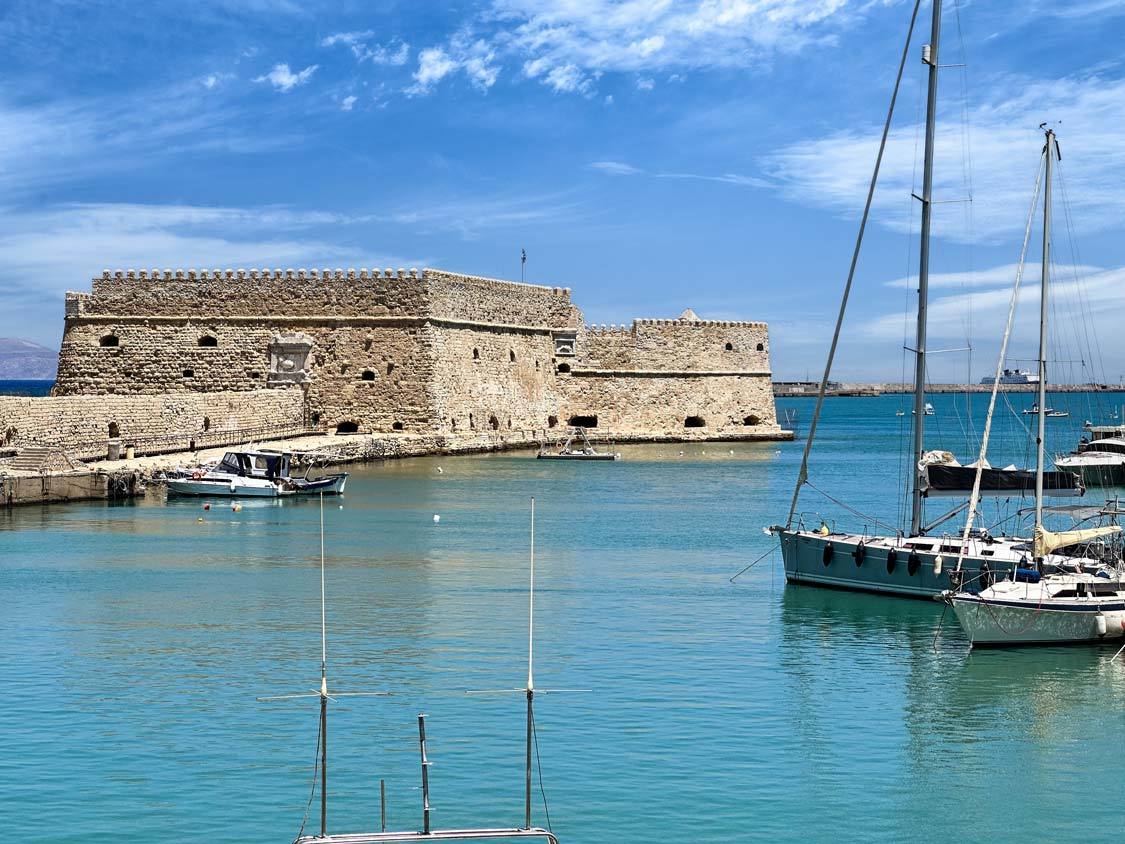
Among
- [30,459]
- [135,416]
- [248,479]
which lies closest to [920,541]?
[248,479]

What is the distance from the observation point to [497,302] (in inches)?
1879

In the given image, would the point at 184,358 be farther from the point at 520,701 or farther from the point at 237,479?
the point at 520,701

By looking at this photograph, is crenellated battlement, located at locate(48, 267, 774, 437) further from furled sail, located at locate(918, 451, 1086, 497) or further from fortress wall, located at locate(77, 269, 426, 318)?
furled sail, located at locate(918, 451, 1086, 497)

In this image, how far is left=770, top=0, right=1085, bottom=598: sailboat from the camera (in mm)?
17875

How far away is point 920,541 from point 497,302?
30383 millimetres

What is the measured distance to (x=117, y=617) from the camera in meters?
17.2

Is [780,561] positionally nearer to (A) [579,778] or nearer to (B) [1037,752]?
(B) [1037,752]

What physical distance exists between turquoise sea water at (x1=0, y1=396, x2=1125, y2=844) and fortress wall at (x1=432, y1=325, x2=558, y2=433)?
2037cm

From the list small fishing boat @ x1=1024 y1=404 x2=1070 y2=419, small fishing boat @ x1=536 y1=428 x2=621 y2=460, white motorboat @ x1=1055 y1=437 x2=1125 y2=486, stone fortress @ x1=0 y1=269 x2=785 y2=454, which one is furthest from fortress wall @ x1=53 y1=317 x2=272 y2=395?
white motorboat @ x1=1055 y1=437 x2=1125 y2=486

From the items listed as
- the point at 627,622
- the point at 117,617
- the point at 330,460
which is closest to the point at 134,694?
the point at 117,617

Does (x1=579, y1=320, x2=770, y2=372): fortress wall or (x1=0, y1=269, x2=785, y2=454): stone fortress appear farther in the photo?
(x1=579, y1=320, x2=770, y2=372): fortress wall

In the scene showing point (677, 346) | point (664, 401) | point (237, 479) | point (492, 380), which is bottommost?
point (237, 479)

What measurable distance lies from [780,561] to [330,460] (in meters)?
19.0

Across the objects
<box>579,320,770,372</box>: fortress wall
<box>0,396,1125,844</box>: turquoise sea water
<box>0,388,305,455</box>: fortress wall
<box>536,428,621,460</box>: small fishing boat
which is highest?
<box>579,320,770,372</box>: fortress wall
